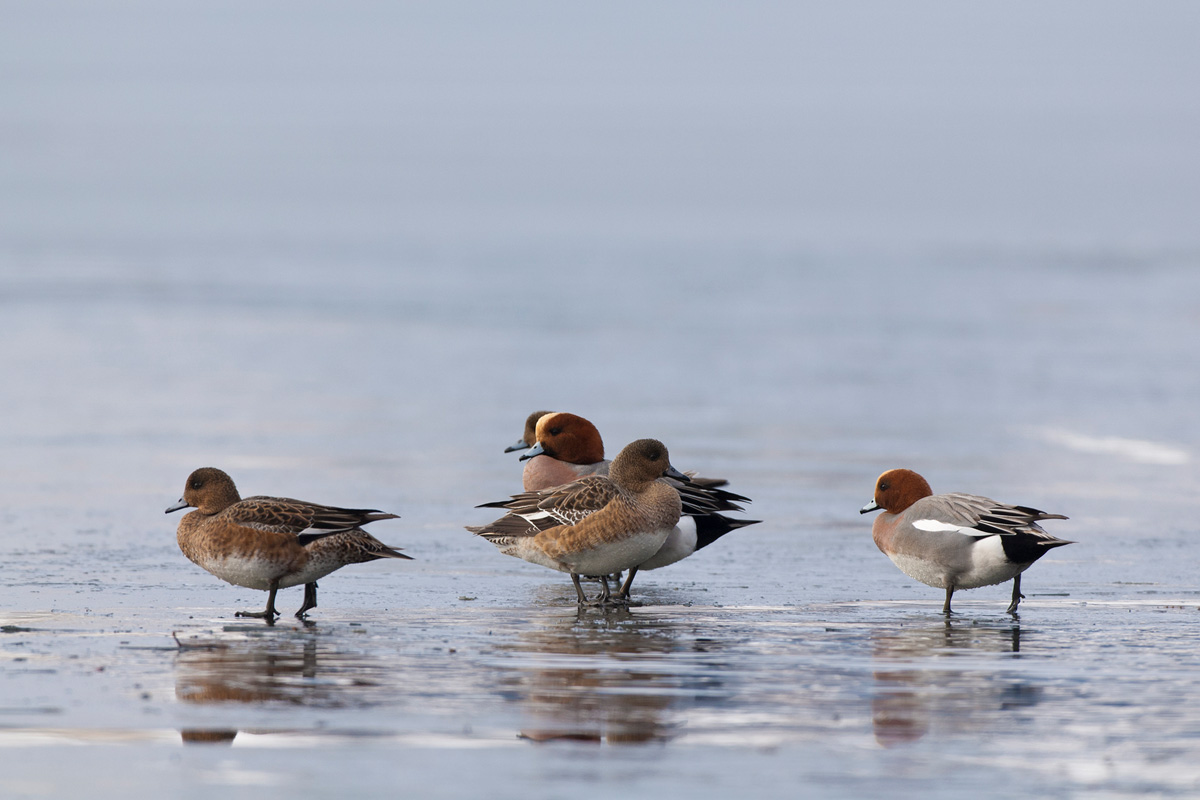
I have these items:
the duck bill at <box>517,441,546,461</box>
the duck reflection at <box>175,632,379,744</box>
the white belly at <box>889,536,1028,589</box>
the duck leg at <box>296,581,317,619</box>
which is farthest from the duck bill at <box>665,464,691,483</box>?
the duck reflection at <box>175,632,379,744</box>

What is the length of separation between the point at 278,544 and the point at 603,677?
76.3 inches

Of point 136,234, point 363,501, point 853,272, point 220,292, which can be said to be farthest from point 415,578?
point 136,234

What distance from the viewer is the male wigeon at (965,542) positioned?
7.64 metres

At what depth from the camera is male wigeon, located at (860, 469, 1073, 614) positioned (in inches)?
301

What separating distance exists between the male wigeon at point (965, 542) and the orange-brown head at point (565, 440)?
215 centimetres

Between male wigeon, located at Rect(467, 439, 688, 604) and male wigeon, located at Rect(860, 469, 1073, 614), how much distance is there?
1.17 metres

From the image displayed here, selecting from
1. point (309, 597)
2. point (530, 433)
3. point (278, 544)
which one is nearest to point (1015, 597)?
point (309, 597)

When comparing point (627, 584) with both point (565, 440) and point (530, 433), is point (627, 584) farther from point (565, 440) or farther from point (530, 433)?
point (530, 433)

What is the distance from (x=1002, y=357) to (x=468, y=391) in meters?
8.19

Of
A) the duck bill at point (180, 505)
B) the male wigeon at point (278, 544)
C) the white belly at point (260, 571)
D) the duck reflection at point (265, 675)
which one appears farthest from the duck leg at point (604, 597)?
the duck bill at point (180, 505)

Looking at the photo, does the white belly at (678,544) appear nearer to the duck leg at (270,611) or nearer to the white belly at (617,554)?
the white belly at (617,554)

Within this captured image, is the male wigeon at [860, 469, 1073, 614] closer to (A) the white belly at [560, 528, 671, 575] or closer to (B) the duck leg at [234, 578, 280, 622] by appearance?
(A) the white belly at [560, 528, 671, 575]

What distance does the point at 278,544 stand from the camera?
24.2 feet

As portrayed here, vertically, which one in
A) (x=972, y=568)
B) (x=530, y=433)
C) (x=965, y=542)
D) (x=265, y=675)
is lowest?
(x=265, y=675)
